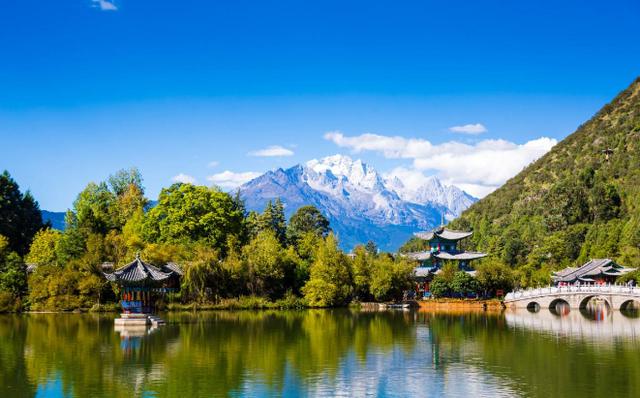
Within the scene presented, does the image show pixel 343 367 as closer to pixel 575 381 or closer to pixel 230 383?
pixel 230 383

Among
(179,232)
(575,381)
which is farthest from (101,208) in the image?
(575,381)

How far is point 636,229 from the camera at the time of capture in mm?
70250

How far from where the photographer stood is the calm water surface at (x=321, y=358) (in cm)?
2053

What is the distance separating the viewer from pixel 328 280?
180 ft

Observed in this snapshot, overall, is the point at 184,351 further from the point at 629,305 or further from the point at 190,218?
the point at 629,305

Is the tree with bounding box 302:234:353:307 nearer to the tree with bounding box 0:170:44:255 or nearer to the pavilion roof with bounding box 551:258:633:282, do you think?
the pavilion roof with bounding box 551:258:633:282

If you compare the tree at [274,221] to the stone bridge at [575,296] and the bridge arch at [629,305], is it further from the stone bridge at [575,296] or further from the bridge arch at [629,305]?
the bridge arch at [629,305]

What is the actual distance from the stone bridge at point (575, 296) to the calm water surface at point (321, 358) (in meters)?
7.11

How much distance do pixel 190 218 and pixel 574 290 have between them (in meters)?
30.1

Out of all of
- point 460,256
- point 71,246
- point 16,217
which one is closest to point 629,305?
point 460,256

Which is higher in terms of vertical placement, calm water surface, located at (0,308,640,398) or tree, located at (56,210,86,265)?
tree, located at (56,210,86,265)

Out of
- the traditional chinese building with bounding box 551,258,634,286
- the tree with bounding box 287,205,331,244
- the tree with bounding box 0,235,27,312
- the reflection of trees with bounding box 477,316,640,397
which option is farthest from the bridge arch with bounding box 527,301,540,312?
the tree with bounding box 0,235,27,312

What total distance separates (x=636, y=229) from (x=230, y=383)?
5950 cm

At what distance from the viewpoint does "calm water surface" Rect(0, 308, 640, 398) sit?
2053cm
